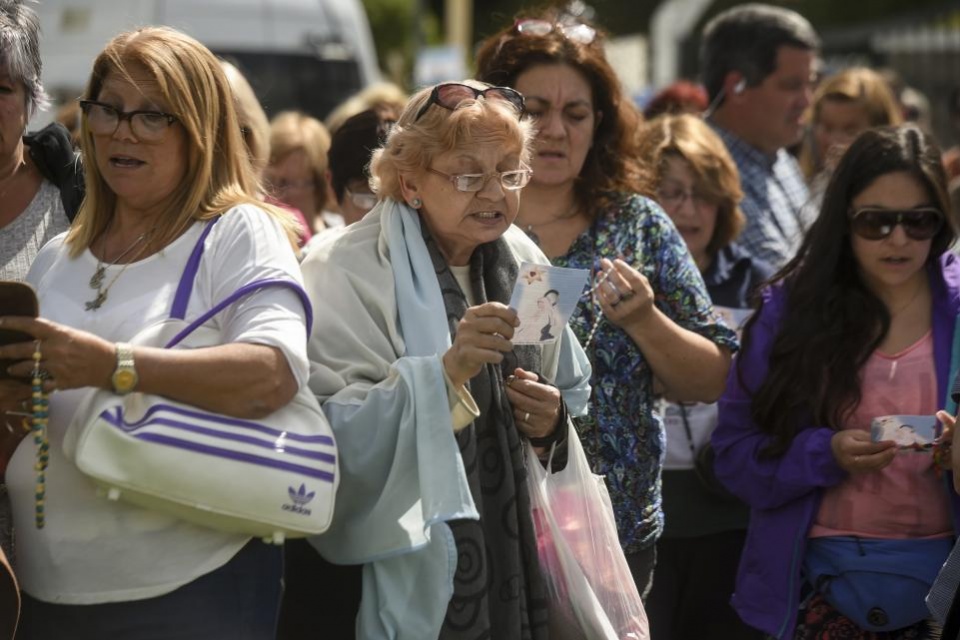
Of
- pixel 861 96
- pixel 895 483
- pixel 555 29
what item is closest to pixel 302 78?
pixel 861 96

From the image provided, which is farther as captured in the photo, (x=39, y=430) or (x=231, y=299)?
(x=231, y=299)

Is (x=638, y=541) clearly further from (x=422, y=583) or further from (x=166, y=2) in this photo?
(x=166, y=2)

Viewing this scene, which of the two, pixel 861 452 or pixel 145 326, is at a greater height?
pixel 145 326

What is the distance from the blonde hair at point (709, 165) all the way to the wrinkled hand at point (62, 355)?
248 centimetres

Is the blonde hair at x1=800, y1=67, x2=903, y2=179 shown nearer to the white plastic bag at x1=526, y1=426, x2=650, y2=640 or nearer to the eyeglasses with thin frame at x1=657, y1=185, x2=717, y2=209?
the eyeglasses with thin frame at x1=657, y1=185, x2=717, y2=209

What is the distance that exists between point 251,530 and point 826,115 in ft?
15.9

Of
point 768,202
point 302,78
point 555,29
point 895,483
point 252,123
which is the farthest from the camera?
point 302,78

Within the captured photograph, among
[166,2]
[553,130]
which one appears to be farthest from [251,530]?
[166,2]

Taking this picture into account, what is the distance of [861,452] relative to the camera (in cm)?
368

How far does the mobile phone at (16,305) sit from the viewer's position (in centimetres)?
270

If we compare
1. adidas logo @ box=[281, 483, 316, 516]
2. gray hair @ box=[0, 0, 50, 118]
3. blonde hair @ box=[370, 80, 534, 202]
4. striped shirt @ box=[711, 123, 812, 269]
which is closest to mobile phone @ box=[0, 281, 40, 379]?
adidas logo @ box=[281, 483, 316, 516]

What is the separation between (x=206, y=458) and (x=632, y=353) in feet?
4.77

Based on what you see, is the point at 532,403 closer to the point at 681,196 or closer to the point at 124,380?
the point at 124,380

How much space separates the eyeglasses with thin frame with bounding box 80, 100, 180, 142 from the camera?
3.02m
